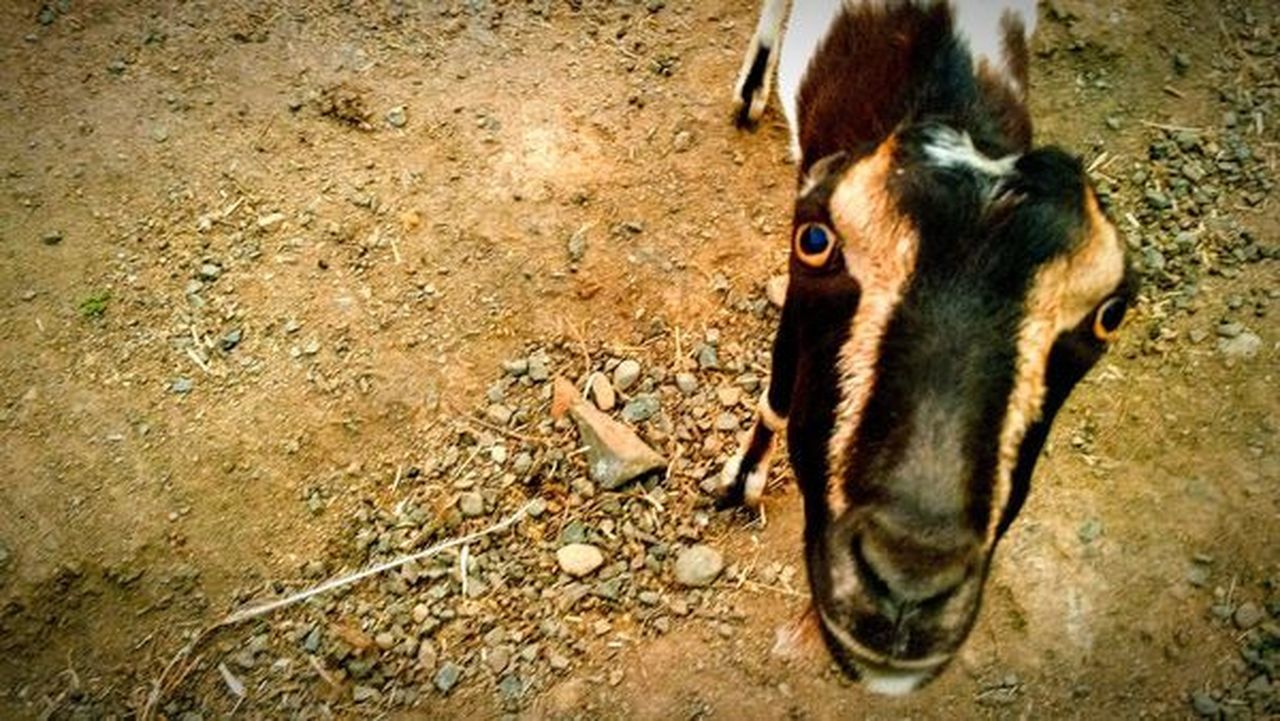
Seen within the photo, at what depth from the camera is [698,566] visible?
3.63m

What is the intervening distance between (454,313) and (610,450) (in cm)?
97

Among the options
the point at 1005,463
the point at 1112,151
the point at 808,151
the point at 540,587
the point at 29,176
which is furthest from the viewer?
the point at 1112,151

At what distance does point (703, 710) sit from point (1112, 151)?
3.30m

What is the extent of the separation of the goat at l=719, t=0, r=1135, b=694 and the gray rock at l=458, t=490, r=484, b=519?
1539 mm

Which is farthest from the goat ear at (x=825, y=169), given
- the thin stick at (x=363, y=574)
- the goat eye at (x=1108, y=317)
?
the thin stick at (x=363, y=574)

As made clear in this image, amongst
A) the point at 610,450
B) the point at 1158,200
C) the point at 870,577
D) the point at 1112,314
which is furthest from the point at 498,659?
the point at 1158,200

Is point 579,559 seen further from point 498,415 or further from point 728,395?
point 728,395

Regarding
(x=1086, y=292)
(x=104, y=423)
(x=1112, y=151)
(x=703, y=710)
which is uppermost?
(x=1086, y=292)

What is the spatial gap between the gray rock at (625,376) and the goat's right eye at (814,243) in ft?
5.19

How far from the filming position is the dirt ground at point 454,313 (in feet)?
11.4

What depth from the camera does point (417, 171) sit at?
14.8 ft

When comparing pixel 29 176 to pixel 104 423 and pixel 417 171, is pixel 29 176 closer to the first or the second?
pixel 104 423

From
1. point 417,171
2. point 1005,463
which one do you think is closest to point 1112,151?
point 1005,463

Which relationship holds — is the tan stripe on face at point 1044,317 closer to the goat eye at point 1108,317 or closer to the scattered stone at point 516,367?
the goat eye at point 1108,317
